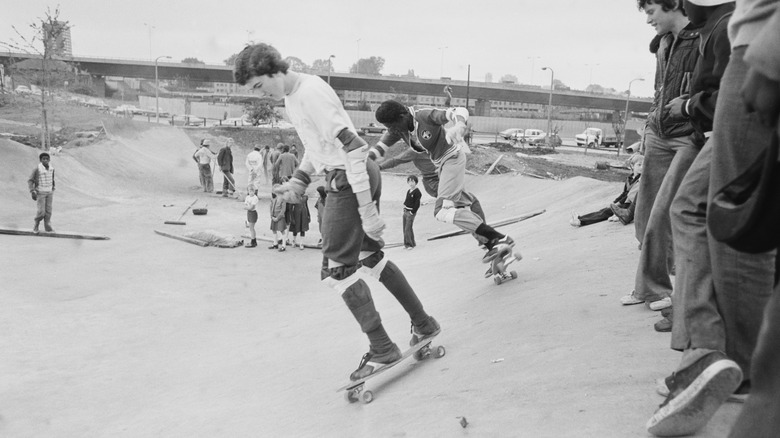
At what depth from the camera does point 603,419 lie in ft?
8.96

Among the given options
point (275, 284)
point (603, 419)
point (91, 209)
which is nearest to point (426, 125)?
point (603, 419)

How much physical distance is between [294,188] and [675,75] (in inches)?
104

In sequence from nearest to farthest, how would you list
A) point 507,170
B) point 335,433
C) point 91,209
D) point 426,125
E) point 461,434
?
1. point 461,434
2. point 335,433
3. point 426,125
4. point 91,209
5. point 507,170

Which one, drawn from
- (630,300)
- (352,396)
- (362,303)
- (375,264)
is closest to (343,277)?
(362,303)

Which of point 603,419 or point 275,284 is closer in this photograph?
point 603,419

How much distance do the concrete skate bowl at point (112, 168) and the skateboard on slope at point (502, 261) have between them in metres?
14.6

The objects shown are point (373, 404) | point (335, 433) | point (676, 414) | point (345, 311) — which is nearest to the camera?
point (676, 414)

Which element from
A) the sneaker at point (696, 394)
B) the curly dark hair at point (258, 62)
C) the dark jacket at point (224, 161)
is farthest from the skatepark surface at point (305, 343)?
the dark jacket at point (224, 161)

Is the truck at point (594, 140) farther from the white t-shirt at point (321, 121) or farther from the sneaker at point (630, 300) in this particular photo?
the white t-shirt at point (321, 121)

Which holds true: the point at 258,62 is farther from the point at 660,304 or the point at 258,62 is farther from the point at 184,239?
the point at 184,239

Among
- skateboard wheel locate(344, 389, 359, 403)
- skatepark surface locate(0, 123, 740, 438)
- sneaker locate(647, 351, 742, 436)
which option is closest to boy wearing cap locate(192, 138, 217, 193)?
skatepark surface locate(0, 123, 740, 438)

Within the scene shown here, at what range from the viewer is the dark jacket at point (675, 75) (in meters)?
3.90

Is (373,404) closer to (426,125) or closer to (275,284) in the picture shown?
(426,125)

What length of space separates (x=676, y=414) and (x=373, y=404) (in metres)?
2.05
